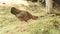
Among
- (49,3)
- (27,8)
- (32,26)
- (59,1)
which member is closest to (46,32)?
(32,26)

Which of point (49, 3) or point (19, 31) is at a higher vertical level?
point (49, 3)

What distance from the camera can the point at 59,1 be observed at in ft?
20.4

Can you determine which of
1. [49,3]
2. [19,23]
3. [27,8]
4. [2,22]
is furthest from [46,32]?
[27,8]

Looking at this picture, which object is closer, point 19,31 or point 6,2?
point 19,31

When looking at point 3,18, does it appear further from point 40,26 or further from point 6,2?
point 6,2

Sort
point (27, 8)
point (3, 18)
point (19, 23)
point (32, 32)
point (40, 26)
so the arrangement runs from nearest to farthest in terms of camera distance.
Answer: point (32, 32) < point (40, 26) < point (19, 23) < point (3, 18) < point (27, 8)

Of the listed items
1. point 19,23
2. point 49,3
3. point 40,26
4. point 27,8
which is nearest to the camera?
point 40,26

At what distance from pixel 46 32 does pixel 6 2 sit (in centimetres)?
320

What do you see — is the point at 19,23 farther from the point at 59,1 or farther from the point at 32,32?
the point at 59,1

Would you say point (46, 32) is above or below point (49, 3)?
below

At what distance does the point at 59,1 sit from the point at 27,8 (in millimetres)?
1257

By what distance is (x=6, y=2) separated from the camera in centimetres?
647

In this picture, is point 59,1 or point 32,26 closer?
point 32,26

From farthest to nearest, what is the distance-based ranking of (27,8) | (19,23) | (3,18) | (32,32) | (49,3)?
(27,8), (49,3), (3,18), (19,23), (32,32)
